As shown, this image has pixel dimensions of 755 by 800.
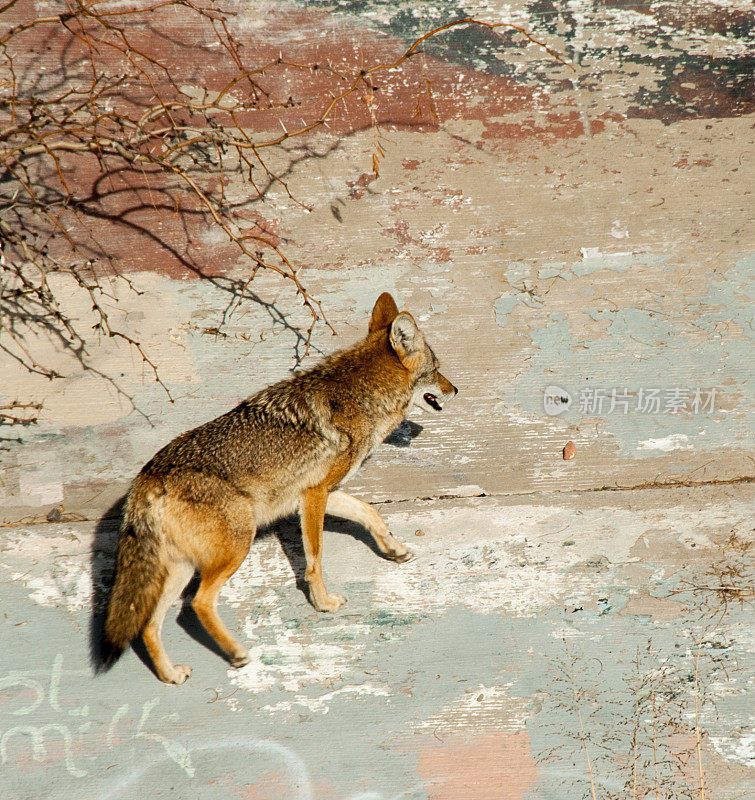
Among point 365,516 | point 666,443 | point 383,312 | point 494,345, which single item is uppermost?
point 383,312

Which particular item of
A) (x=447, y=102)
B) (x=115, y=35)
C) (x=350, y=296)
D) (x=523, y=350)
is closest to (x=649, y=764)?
(x=523, y=350)

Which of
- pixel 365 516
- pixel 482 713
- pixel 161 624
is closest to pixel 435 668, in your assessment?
pixel 482 713

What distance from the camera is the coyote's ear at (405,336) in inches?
174

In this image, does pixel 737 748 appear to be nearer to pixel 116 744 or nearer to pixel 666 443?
pixel 666 443

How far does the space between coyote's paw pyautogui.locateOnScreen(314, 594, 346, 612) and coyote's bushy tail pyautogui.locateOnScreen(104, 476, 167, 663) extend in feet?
3.36

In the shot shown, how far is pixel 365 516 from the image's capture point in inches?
184

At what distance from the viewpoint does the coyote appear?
407 centimetres

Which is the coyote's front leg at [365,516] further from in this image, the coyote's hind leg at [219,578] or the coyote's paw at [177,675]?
the coyote's paw at [177,675]

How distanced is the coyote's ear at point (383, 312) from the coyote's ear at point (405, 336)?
6.6 inches

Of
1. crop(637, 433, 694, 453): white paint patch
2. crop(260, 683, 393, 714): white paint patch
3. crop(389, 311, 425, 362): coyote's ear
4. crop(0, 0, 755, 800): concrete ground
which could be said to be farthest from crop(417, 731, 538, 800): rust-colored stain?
crop(389, 311, 425, 362): coyote's ear

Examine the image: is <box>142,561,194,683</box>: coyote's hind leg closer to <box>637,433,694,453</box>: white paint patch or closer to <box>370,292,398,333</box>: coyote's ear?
<box>370,292,398,333</box>: coyote's ear

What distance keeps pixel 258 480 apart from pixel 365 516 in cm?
85

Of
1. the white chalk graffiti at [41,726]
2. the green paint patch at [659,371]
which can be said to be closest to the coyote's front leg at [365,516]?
the green paint patch at [659,371]

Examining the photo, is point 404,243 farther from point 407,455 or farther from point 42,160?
point 42,160
